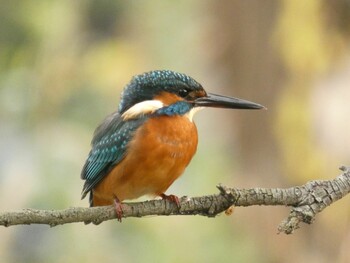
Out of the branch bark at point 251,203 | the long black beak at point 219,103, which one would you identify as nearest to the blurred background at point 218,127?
the long black beak at point 219,103

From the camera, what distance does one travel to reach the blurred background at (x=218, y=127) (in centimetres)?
533

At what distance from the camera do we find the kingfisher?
10.4ft

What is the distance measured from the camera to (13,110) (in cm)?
607

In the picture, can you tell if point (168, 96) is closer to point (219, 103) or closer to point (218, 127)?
point (219, 103)

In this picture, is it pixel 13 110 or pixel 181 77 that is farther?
pixel 13 110

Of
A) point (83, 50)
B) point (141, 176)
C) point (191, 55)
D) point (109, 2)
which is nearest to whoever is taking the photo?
point (141, 176)

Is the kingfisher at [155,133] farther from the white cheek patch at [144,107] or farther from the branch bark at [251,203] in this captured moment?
the branch bark at [251,203]

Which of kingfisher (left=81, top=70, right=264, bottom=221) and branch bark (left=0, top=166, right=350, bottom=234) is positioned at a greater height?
kingfisher (left=81, top=70, right=264, bottom=221)

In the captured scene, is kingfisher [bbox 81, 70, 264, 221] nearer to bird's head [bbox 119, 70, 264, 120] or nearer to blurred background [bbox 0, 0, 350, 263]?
bird's head [bbox 119, 70, 264, 120]

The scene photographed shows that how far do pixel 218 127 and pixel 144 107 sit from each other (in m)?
3.73

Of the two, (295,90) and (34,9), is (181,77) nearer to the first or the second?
(295,90)

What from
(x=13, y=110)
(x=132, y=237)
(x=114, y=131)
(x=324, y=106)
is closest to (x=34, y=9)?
(x=13, y=110)

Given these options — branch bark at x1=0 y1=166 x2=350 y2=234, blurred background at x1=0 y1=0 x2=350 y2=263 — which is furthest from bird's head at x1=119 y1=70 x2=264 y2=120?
blurred background at x1=0 y1=0 x2=350 y2=263

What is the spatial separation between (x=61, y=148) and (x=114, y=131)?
2.71m
